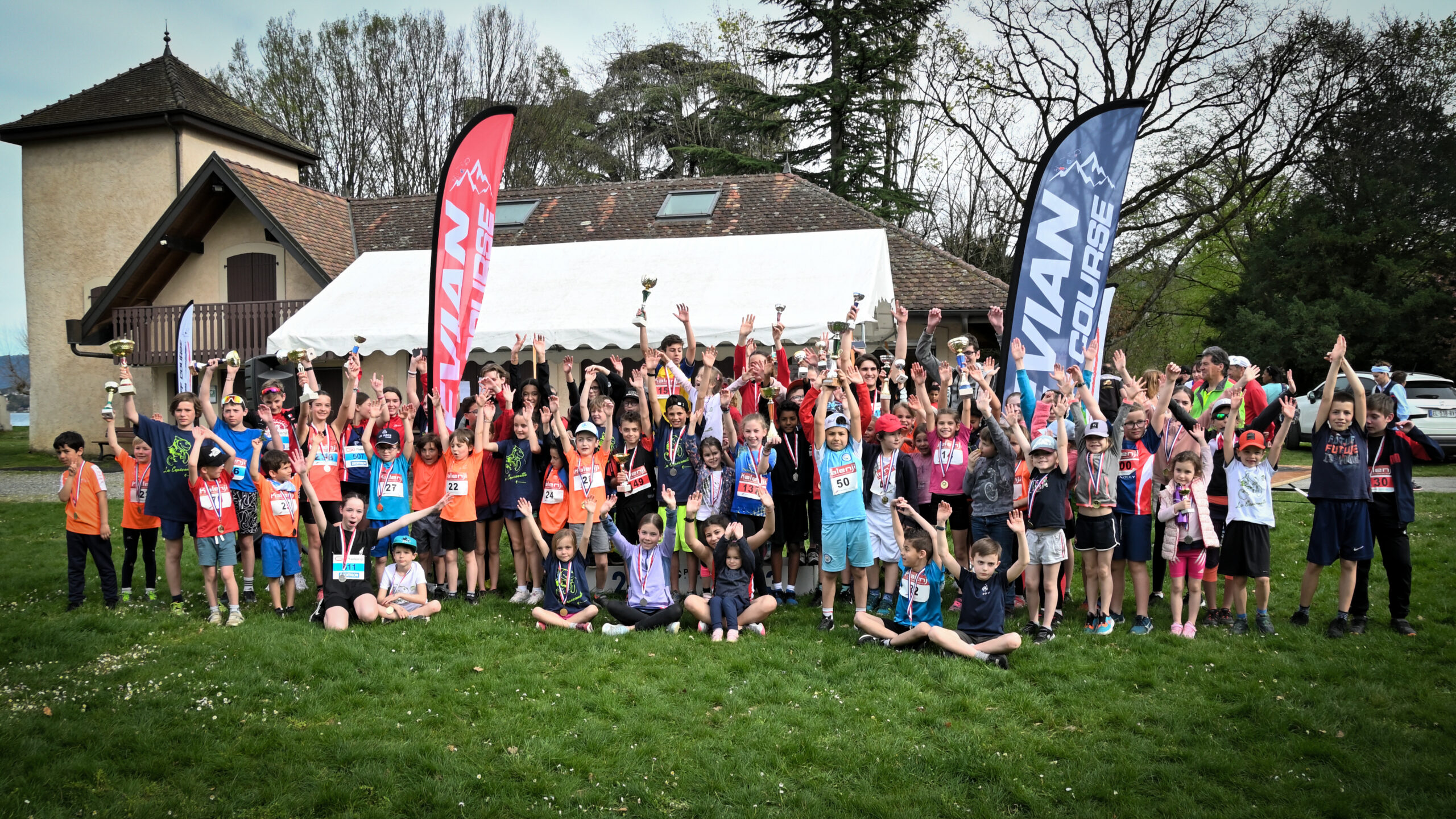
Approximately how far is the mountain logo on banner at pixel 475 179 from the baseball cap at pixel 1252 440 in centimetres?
748

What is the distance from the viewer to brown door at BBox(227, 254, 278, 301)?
2091 centimetres

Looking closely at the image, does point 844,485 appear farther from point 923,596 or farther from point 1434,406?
point 1434,406

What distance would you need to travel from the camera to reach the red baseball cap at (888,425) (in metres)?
7.53

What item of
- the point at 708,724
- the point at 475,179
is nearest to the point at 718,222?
the point at 475,179

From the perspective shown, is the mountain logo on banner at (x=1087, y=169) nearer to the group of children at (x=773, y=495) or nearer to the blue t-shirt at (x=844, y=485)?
the group of children at (x=773, y=495)

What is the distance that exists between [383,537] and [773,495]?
3.40 metres

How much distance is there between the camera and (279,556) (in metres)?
7.43

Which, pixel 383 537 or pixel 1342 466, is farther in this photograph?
pixel 383 537

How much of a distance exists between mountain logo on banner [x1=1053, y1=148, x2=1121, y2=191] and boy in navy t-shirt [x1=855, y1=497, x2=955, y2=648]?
10.0ft

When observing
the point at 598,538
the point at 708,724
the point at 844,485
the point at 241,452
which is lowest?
the point at 708,724

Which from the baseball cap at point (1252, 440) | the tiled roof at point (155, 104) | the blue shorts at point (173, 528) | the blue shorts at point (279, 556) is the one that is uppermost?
the tiled roof at point (155, 104)

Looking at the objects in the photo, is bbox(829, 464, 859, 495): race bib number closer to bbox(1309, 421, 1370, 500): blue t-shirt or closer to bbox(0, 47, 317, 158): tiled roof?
bbox(1309, 421, 1370, 500): blue t-shirt

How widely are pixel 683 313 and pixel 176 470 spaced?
4610 mm

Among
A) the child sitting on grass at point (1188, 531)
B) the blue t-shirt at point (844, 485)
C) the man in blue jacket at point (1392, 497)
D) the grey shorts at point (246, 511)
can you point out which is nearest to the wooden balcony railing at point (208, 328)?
the grey shorts at point (246, 511)
